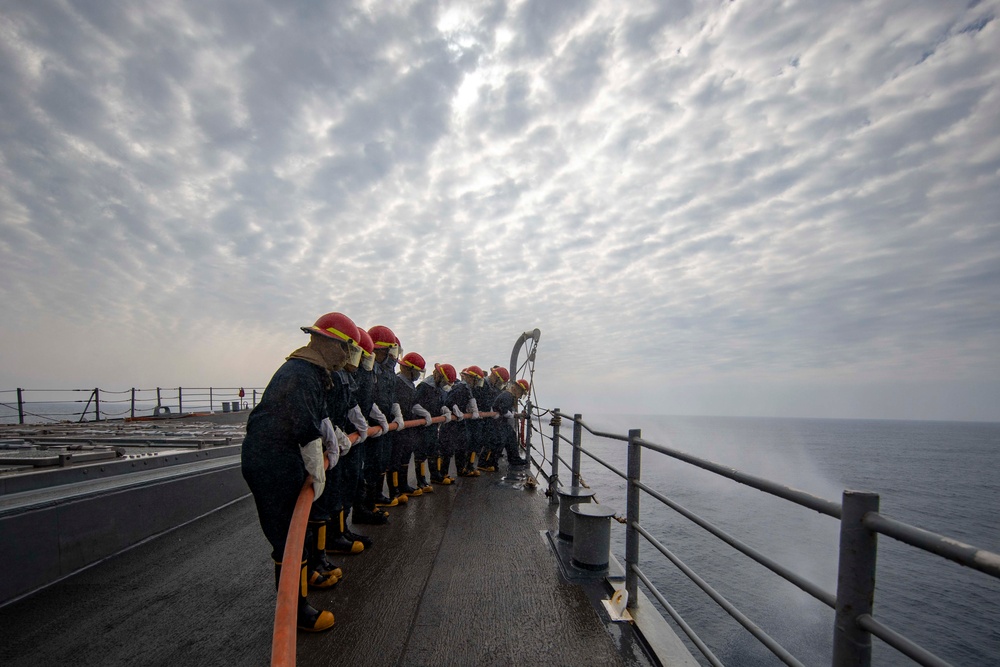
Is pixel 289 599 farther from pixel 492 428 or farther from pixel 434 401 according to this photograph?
pixel 492 428

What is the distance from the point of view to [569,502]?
456 centimetres

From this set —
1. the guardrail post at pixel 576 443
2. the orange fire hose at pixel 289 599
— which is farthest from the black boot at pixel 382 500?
the orange fire hose at pixel 289 599

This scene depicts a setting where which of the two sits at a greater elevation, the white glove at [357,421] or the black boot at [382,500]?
the white glove at [357,421]

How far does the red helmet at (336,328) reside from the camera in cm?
320

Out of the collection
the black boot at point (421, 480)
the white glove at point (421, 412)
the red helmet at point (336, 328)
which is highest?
the red helmet at point (336, 328)

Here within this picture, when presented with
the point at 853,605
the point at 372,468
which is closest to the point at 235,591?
the point at 372,468

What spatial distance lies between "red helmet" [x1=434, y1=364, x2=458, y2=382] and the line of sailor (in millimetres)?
18

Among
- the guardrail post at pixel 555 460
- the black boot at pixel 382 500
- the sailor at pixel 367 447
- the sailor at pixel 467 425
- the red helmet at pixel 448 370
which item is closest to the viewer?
the sailor at pixel 367 447

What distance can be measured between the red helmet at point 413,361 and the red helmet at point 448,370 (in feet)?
2.67

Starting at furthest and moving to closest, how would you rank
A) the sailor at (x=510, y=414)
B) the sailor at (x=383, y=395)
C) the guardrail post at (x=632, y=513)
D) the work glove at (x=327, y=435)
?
the sailor at (x=510, y=414) < the sailor at (x=383, y=395) < the work glove at (x=327, y=435) < the guardrail post at (x=632, y=513)

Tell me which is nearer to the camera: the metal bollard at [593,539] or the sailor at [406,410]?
the metal bollard at [593,539]

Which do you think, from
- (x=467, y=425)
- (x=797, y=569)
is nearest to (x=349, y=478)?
(x=467, y=425)

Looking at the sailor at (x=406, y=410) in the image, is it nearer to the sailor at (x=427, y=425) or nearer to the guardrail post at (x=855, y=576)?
the sailor at (x=427, y=425)

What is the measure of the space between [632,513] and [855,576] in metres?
1.86
